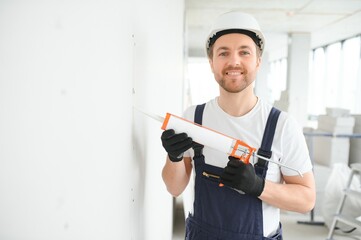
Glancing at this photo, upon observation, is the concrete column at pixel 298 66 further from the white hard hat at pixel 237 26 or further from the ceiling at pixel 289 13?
the white hard hat at pixel 237 26

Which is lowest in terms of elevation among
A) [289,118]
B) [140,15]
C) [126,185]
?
[126,185]

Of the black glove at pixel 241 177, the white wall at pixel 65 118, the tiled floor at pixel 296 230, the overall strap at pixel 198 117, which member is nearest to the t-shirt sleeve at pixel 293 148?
the black glove at pixel 241 177

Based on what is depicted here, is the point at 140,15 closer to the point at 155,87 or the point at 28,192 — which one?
the point at 155,87

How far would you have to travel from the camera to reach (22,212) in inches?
11.5

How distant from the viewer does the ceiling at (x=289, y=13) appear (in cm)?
438

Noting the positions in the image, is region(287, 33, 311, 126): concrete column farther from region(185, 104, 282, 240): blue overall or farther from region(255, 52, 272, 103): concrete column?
region(185, 104, 282, 240): blue overall

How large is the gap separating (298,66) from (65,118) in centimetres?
693

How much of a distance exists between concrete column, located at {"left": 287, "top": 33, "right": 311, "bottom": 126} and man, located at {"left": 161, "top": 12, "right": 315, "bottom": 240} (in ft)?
19.8

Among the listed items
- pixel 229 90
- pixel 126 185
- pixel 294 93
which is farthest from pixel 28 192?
pixel 294 93

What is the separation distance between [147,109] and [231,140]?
0.28 meters

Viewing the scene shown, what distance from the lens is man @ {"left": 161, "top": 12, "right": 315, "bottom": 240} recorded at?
0.92 metres

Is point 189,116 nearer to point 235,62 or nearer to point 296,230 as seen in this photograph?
point 235,62

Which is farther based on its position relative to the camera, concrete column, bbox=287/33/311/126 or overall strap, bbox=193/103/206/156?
concrete column, bbox=287/33/311/126

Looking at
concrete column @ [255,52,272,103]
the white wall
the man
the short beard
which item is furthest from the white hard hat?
concrete column @ [255,52,272,103]
